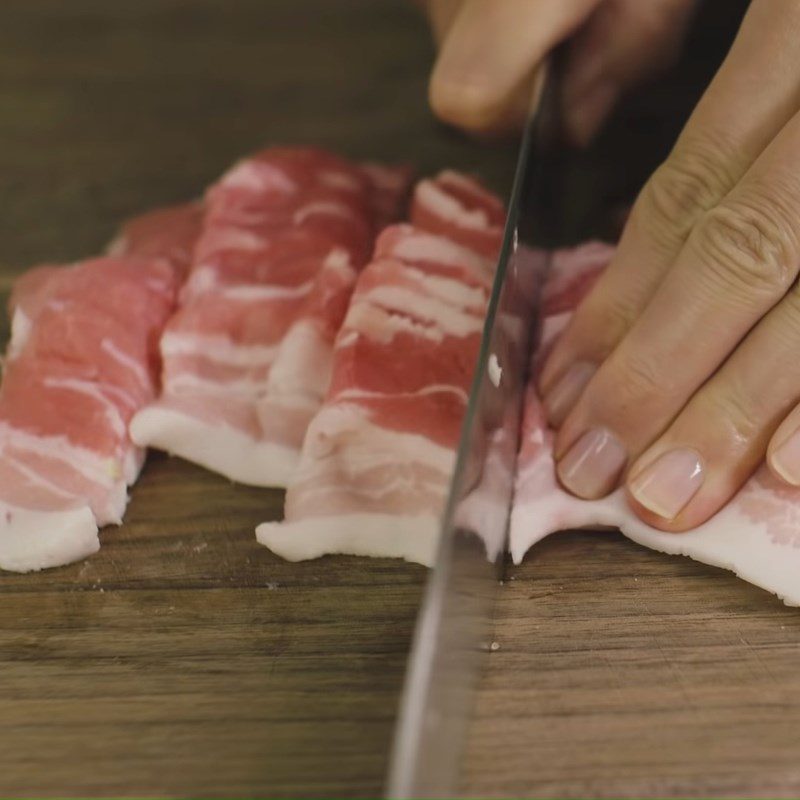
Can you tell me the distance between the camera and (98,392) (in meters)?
1.84

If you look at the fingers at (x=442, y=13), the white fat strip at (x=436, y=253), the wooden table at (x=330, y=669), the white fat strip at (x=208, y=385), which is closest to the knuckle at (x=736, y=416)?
the wooden table at (x=330, y=669)

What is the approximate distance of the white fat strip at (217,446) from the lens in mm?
1798

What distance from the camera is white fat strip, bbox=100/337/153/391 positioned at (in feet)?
6.26

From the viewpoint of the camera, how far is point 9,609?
5.39 ft

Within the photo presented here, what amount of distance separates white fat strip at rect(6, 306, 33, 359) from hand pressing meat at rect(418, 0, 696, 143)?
0.97m

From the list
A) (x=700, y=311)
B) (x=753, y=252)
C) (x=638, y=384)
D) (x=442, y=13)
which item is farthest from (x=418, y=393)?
(x=442, y=13)

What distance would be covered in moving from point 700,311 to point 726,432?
0.20 m

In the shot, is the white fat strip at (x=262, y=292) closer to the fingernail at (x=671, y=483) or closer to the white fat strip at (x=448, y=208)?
the white fat strip at (x=448, y=208)

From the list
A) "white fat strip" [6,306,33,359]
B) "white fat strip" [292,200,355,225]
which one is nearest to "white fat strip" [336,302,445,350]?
"white fat strip" [292,200,355,225]

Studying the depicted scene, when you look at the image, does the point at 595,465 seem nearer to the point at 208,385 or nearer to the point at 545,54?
the point at 208,385

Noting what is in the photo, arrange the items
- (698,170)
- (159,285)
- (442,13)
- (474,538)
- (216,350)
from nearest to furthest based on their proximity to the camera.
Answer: (474,538)
(698,170)
(216,350)
(159,285)
(442,13)

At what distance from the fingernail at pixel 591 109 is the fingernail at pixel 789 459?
105 centimetres

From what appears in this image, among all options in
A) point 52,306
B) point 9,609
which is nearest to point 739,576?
point 9,609

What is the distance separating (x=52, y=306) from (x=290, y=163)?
0.69 meters
